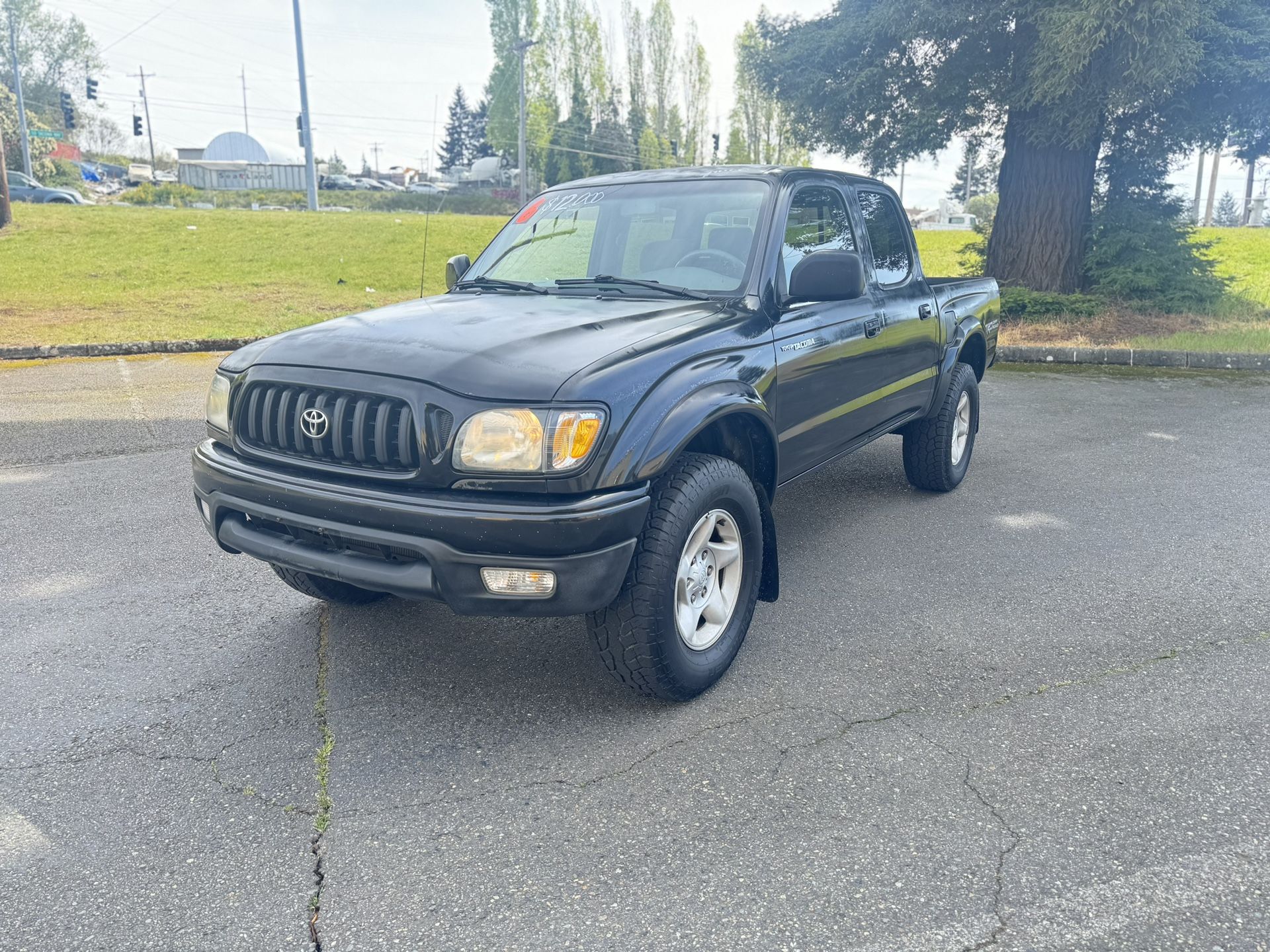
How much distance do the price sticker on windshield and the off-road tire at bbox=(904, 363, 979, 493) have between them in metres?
2.33

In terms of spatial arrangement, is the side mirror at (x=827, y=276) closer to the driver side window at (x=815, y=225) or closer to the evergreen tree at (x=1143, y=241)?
the driver side window at (x=815, y=225)

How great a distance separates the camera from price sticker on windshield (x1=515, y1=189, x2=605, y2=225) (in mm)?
4355

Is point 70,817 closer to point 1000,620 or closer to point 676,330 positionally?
point 676,330

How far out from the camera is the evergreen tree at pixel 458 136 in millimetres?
95500

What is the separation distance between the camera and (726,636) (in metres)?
3.34

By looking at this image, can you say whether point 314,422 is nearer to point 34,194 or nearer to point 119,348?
point 119,348

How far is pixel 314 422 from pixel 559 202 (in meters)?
2.02

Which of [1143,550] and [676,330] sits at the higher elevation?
[676,330]

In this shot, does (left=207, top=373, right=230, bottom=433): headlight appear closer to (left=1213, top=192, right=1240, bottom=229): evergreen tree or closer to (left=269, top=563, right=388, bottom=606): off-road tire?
(left=269, top=563, right=388, bottom=606): off-road tire

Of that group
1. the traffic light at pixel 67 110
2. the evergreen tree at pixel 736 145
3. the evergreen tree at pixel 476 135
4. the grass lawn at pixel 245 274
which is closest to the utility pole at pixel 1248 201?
the grass lawn at pixel 245 274

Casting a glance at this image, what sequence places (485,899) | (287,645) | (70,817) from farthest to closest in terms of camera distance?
(287,645), (70,817), (485,899)

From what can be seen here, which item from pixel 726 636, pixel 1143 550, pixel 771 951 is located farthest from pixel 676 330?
pixel 1143 550

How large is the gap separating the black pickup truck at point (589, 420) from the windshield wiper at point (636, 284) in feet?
0.04

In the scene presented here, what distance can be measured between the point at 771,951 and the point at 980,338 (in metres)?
4.77
